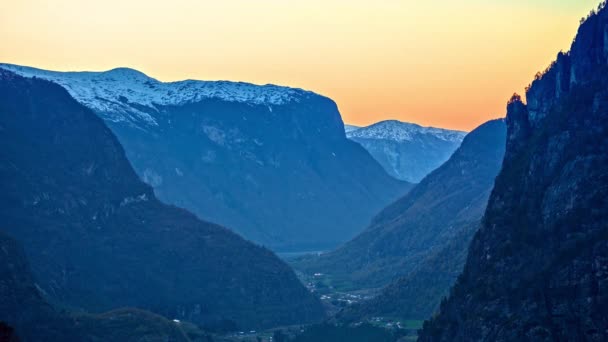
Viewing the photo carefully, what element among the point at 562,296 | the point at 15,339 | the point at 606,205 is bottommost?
the point at 15,339

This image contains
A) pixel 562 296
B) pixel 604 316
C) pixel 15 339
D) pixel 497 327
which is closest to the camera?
pixel 15 339

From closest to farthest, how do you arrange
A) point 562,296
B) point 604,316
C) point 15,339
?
point 15,339 < point 604,316 < point 562,296

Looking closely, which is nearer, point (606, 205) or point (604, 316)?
point (604, 316)

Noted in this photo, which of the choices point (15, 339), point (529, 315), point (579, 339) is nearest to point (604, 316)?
point (579, 339)

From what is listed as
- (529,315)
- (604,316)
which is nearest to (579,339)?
(604,316)

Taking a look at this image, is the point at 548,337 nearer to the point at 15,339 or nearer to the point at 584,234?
the point at 584,234

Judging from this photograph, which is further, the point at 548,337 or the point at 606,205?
the point at 606,205

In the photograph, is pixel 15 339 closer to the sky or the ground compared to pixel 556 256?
closer to the ground

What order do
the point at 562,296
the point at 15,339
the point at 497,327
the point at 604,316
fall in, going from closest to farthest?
the point at 15,339 → the point at 604,316 → the point at 562,296 → the point at 497,327

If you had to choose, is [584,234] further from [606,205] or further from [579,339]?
[579,339]
